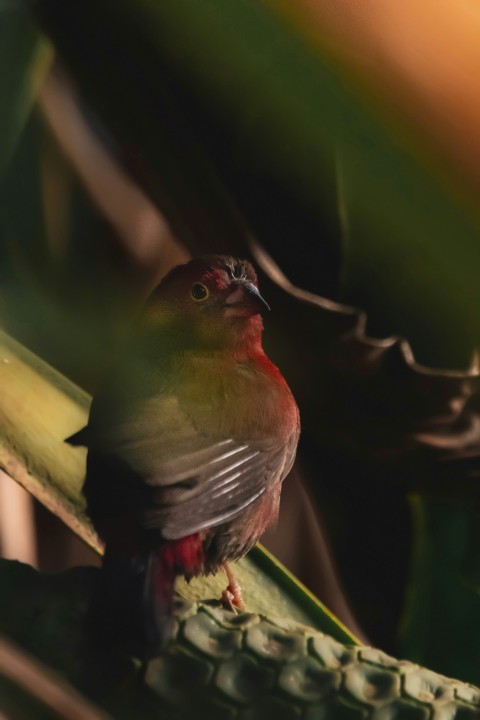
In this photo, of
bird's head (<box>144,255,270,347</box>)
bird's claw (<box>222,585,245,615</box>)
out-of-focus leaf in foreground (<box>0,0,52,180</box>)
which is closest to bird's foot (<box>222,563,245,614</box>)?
bird's claw (<box>222,585,245,615</box>)

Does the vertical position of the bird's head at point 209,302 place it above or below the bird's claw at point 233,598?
above

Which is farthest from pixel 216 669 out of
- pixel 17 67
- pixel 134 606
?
pixel 17 67

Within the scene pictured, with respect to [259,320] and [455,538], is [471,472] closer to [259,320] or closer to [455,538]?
[455,538]

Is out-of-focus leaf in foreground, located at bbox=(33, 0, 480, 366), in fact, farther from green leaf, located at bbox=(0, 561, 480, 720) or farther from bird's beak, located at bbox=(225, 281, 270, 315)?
green leaf, located at bbox=(0, 561, 480, 720)

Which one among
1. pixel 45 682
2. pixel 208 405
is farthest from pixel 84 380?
pixel 45 682

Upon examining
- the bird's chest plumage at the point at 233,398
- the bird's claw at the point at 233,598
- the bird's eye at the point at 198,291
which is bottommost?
the bird's claw at the point at 233,598

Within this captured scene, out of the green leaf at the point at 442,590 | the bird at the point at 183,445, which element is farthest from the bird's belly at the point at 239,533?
the green leaf at the point at 442,590

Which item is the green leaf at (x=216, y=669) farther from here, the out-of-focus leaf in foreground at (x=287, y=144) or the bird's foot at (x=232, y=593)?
the out-of-focus leaf in foreground at (x=287, y=144)

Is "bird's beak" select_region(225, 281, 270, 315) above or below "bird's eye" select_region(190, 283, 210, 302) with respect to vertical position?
below
